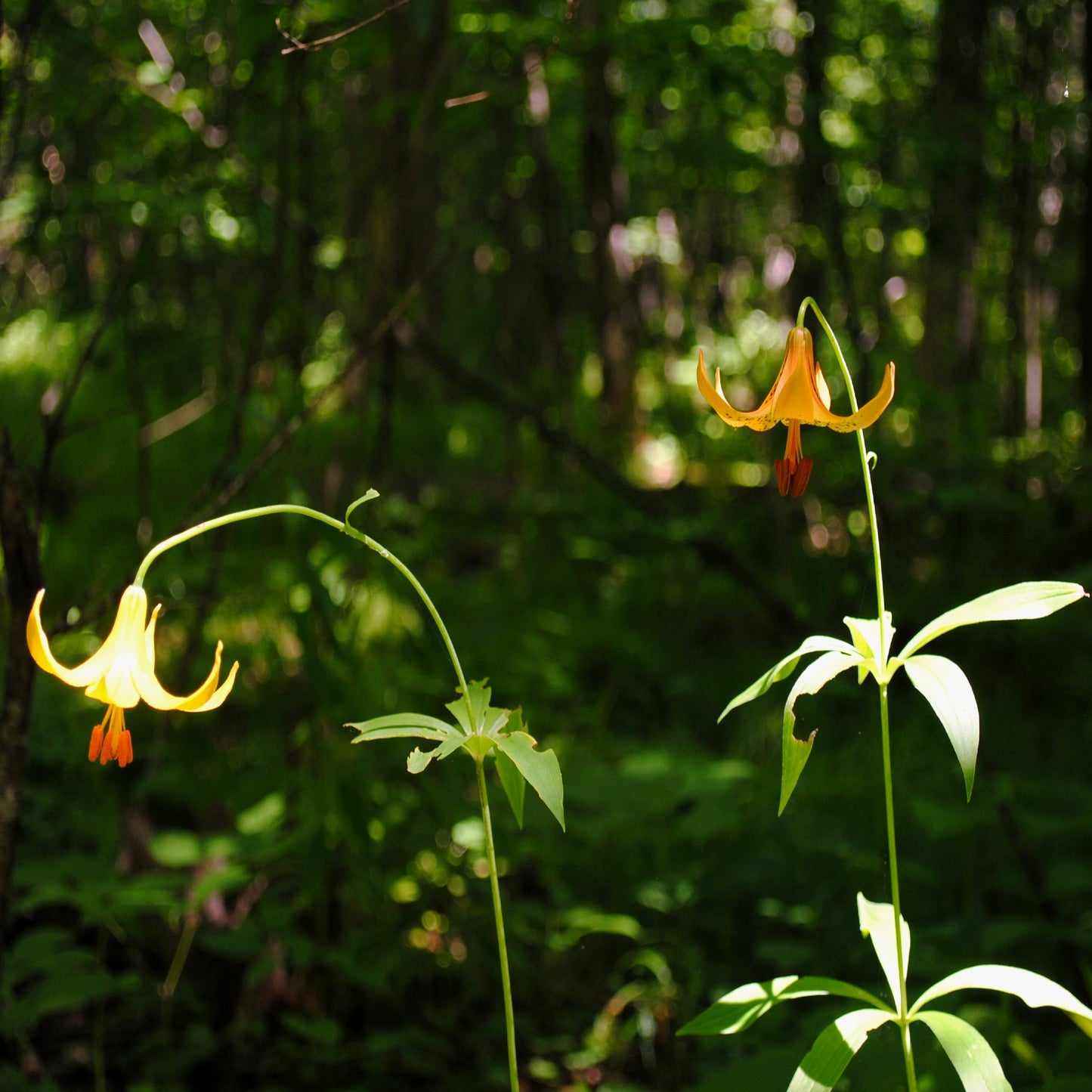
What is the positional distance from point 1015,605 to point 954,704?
14cm

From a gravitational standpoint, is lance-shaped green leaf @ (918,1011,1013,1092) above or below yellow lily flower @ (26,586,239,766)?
below

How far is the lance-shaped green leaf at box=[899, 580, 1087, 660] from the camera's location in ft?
2.88

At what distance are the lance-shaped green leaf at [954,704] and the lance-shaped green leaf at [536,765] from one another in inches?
12.4

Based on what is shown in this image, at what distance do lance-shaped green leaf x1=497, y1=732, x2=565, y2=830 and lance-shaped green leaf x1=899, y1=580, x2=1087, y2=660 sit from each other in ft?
1.18

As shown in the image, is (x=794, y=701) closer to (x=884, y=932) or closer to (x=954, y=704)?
(x=954, y=704)

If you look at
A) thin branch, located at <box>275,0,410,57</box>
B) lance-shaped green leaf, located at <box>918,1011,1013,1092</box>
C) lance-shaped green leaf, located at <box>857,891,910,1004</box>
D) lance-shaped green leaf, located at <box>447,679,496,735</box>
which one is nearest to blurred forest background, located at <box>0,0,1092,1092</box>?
thin branch, located at <box>275,0,410,57</box>

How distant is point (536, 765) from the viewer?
0.89m

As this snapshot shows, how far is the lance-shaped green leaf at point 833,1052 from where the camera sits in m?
0.93

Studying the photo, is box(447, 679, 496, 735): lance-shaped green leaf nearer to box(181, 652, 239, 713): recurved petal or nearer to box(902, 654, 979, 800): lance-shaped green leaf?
box(181, 652, 239, 713): recurved petal

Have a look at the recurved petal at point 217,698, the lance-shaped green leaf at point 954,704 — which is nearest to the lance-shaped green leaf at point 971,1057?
the lance-shaped green leaf at point 954,704

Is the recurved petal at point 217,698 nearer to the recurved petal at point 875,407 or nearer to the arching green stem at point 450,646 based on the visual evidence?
the arching green stem at point 450,646

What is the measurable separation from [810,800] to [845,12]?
3.61 metres

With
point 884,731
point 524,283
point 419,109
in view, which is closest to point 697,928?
point 884,731

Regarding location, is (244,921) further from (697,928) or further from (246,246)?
(246,246)
